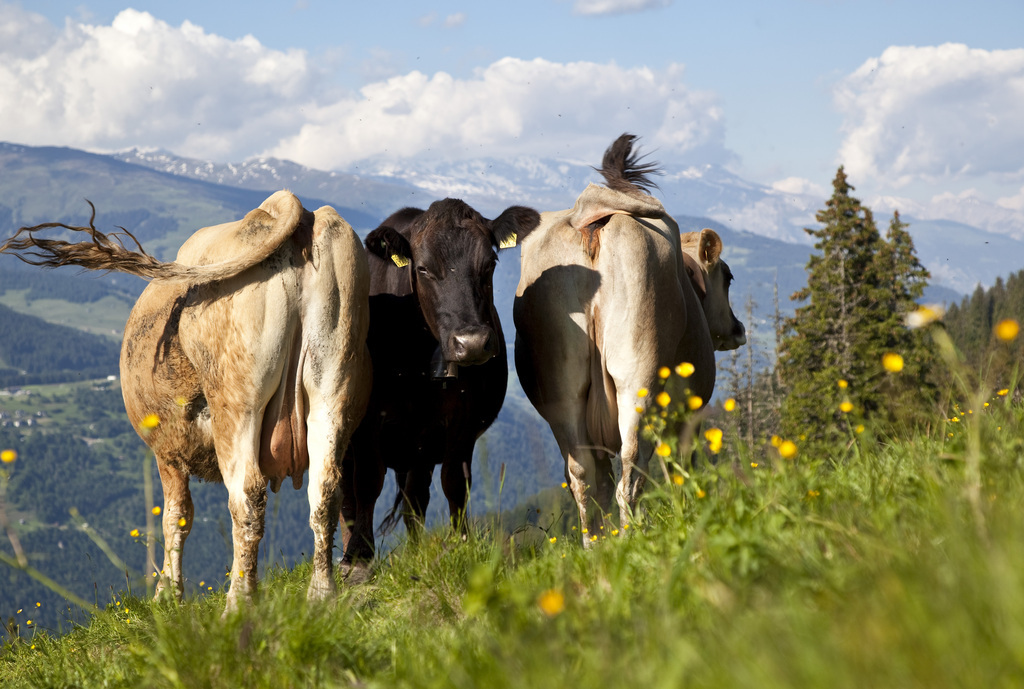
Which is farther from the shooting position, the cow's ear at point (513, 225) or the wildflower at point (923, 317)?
the cow's ear at point (513, 225)

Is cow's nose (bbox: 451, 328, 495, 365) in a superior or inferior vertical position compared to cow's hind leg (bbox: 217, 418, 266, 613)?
superior

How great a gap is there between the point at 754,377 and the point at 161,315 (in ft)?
201

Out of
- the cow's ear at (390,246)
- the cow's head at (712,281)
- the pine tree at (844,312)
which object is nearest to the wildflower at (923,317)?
the cow's ear at (390,246)

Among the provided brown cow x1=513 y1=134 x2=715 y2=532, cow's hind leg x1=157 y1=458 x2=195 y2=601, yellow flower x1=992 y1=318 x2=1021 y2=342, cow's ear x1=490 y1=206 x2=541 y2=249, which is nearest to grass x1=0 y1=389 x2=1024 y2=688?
yellow flower x1=992 y1=318 x2=1021 y2=342

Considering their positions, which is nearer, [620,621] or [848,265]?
[620,621]

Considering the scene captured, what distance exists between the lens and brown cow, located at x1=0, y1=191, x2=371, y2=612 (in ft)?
19.1

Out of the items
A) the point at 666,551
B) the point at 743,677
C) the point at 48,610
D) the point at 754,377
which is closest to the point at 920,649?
the point at 743,677

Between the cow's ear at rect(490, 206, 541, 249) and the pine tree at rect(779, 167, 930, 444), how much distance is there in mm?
33278

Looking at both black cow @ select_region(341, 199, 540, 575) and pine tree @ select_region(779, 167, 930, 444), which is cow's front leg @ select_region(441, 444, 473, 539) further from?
pine tree @ select_region(779, 167, 930, 444)

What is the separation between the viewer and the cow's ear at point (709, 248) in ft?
32.7

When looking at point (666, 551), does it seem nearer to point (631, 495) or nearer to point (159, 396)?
point (631, 495)

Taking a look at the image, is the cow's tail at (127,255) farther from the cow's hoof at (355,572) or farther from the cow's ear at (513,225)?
the cow's hoof at (355,572)

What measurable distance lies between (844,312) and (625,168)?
113 ft

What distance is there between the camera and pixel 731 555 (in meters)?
3.08
